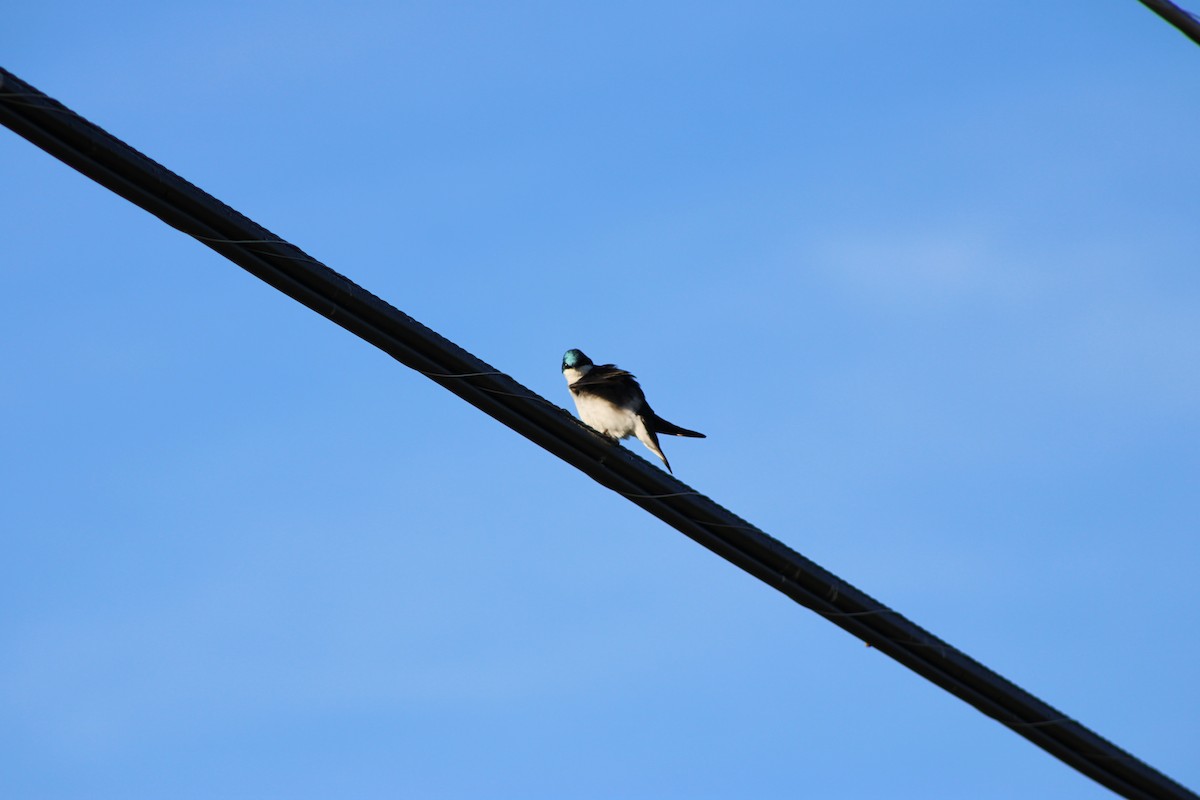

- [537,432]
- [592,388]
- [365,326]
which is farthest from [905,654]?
[592,388]

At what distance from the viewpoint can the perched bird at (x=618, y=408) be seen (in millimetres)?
11414

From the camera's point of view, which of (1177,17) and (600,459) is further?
(600,459)

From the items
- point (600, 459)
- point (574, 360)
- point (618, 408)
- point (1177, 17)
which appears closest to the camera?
point (1177, 17)

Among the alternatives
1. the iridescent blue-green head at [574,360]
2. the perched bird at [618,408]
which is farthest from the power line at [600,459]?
the iridescent blue-green head at [574,360]

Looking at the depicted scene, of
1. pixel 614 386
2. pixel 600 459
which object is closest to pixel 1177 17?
pixel 600 459

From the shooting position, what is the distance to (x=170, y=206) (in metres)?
5.23

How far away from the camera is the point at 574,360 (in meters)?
Result: 13.6

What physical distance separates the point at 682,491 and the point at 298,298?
1.97 m

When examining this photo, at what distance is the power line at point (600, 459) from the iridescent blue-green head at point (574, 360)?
7.14 meters

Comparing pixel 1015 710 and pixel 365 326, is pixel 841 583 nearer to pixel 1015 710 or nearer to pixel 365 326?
pixel 1015 710

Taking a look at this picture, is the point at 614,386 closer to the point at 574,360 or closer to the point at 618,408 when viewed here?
the point at 618,408

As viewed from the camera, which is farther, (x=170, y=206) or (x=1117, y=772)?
(x=1117, y=772)

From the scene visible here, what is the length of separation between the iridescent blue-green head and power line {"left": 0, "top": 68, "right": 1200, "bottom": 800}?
7143 mm

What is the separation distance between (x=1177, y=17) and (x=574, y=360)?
351 inches
